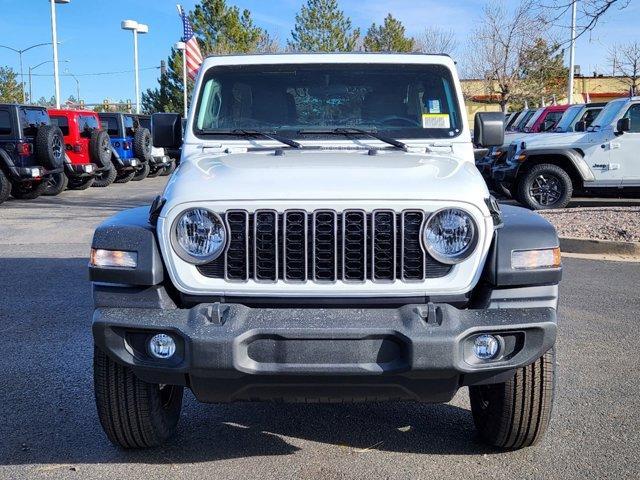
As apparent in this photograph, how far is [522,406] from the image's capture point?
3467 mm

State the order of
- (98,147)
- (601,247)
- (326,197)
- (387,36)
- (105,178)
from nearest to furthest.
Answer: (326,197) < (601,247) < (98,147) < (105,178) < (387,36)

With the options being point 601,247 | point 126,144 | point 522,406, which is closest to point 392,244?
point 522,406

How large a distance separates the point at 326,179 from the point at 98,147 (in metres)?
15.7

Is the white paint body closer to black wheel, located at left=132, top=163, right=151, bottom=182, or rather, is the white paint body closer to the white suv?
the white suv

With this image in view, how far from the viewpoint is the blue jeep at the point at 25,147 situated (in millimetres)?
14734

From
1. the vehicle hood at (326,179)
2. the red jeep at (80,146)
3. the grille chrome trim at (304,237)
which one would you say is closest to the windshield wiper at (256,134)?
the vehicle hood at (326,179)

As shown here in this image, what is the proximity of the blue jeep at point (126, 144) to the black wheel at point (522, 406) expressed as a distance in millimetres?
17789

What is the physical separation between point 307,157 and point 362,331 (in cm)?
125

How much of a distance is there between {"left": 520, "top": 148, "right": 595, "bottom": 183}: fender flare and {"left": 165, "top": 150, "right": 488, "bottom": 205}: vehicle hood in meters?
9.24

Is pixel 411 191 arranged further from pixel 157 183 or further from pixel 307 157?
pixel 157 183

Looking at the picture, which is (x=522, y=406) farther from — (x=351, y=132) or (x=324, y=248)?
(x=351, y=132)

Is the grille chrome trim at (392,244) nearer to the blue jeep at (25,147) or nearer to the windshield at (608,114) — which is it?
the windshield at (608,114)

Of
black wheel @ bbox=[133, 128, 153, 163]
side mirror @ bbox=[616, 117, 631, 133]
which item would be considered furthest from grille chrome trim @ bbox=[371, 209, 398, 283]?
black wheel @ bbox=[133, 128, 153, 163]

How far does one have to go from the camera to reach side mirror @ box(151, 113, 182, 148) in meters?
4.83
